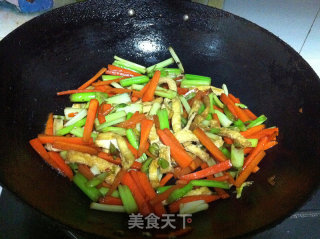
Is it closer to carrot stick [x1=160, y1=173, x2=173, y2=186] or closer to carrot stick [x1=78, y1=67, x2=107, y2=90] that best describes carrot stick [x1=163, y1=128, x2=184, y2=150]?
carrot stick [x1=160, y1=173, x2=173, y2=186]

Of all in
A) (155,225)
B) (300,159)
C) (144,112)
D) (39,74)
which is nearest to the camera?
(155,225)

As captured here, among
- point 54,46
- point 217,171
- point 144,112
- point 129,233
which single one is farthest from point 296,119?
point 54,46

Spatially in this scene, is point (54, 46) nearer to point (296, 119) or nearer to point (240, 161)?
point (240, 161)

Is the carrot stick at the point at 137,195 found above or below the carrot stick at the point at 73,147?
below

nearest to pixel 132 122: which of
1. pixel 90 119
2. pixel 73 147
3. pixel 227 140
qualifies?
pixel 90 119

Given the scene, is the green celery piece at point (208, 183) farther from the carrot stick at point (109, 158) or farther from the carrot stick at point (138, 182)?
the carrot stick at point (109, 158)

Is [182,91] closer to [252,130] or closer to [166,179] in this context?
[252,130]

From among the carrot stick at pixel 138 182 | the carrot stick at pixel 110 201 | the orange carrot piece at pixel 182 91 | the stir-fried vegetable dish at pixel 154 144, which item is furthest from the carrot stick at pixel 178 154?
the orange carrot piece at pixel 182 91
